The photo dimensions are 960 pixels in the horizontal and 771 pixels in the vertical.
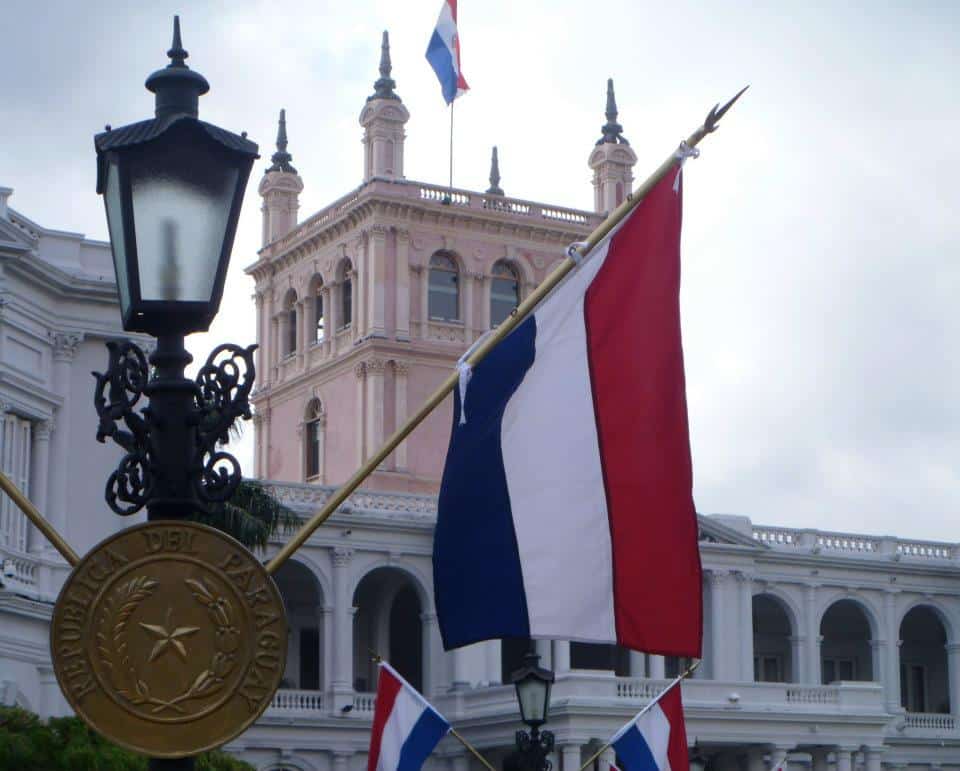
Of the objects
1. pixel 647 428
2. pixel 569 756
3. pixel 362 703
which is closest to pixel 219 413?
pixel 647 428

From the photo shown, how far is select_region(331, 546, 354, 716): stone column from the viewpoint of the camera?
5119 centimetres

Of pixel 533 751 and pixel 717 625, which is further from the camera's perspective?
pixel 717 625

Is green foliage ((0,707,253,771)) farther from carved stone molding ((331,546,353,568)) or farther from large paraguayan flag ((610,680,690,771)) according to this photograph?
carved stone molding ((331,546,353,568))

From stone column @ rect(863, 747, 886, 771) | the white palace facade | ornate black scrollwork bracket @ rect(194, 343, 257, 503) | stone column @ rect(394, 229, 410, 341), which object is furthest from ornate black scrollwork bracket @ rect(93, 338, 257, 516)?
stone column @ rect(394, 229, 410, 341)

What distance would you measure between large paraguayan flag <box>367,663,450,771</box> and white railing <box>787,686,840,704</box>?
31759mm

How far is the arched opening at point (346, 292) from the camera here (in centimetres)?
6106

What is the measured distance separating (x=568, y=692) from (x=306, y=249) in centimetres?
1992

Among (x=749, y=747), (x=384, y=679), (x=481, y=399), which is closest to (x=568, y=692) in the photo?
(x=749, y=747)

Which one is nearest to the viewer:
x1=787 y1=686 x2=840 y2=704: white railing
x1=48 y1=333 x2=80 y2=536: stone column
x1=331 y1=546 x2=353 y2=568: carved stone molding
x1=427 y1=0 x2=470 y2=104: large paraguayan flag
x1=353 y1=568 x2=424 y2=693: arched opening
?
x1=48 y1=333 x2=80 y2=536: stone column

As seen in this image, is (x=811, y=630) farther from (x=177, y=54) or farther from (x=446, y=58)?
(x=177, y=54)

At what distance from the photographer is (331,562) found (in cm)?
5172

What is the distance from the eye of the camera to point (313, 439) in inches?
2429

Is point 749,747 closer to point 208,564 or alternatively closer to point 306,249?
point 306,249

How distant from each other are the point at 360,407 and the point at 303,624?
748cm
